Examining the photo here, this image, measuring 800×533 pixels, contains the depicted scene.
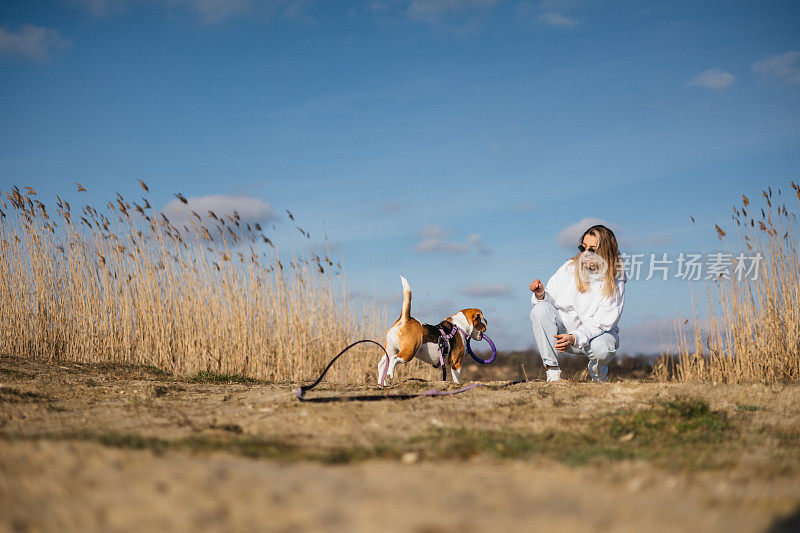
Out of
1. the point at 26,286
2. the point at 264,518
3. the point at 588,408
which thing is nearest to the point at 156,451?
the point at 264,518

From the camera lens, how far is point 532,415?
14.9ft

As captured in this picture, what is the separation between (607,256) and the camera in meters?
6.59

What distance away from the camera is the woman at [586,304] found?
6.52m

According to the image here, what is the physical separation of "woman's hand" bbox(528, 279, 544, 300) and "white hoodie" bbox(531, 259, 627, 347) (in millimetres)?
89

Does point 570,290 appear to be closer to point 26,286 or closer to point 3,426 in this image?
point 3,426

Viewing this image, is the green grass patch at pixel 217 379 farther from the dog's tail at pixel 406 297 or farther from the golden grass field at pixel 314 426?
the dog's tail at pixel 406 297

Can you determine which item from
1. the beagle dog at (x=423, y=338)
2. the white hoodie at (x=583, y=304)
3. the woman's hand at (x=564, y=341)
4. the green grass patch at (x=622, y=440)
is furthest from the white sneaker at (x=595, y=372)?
the green grass patch at (x=622, y=440)

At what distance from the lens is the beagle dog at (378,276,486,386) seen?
5703mm

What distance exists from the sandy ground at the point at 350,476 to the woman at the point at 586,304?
173cm

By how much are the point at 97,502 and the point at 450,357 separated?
175 inches

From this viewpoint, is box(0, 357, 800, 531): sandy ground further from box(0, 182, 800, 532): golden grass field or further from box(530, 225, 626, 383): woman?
box(530, 225, 626, 383): woman

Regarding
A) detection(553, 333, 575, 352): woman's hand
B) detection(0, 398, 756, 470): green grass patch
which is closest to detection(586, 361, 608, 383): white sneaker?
detection(553, 333, 575, 352): woman's hand

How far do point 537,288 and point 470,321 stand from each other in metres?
0.83

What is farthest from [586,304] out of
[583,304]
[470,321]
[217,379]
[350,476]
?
[350,476]
